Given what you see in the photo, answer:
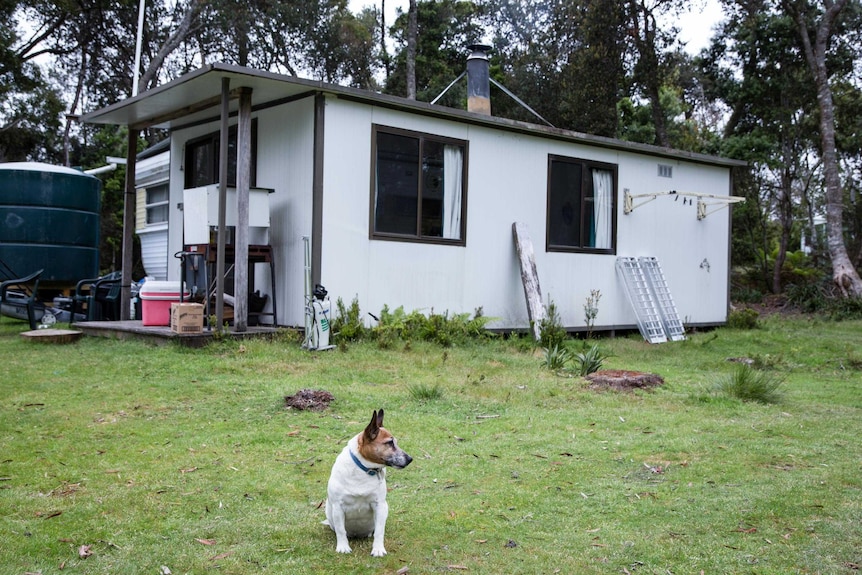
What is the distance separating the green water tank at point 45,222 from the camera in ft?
41.6

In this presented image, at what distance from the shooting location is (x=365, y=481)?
3.23 m

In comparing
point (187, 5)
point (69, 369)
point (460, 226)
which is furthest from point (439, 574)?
point (187, 5)

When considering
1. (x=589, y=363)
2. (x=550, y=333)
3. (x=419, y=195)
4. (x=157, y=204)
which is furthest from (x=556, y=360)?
(x=157, y=204)

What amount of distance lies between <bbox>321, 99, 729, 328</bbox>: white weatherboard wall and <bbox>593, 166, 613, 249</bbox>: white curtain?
0.67ft

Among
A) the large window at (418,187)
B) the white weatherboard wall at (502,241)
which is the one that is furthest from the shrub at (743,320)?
the large window at (418,187)

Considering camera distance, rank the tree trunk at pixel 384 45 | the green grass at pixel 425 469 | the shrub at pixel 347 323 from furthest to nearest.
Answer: the tree trunk at pixel 384 45 < the shrub at pixel 347 323 < the green grass at pixel 425 469

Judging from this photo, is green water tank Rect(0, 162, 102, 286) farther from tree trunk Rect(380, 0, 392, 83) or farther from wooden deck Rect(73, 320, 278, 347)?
tree trunk Rect(380, 0, 392, 83)

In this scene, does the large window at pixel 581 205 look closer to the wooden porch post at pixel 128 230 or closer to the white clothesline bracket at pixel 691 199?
the white clothesline bracket at pixel 691 199

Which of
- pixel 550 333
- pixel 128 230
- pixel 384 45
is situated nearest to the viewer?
pixel 550 333

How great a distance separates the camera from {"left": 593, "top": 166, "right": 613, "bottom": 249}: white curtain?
1256cm

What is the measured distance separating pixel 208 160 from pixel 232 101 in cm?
136

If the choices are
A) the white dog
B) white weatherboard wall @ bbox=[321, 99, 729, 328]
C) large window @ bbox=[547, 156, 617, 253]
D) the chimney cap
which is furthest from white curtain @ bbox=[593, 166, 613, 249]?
Result: the white dog

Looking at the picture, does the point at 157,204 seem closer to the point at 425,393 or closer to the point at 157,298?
the point at 157,298

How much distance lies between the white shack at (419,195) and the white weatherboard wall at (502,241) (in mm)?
22
